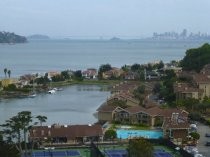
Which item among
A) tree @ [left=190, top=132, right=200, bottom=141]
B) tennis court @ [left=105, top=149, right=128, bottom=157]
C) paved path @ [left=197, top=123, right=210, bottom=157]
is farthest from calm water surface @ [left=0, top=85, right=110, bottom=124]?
tennis court @ [left=105, top=149, right=128, bottom=157]

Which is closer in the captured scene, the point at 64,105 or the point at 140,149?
the point at 140,149

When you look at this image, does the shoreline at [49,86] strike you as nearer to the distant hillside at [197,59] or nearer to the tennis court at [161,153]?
the distant hillside at [197,59]

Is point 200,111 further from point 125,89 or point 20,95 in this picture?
point 20,95

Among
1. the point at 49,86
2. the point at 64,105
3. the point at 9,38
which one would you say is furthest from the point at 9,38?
the point at 64,105

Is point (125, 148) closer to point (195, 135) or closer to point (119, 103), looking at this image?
point (195, 135)

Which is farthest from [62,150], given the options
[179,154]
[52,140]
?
[179,154]

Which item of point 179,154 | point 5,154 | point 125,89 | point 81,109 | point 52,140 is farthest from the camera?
point 125,89
